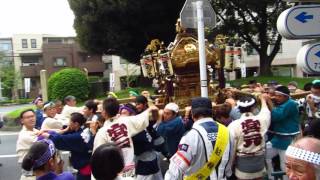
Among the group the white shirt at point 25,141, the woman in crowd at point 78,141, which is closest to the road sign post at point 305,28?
the woman in crowd at point 78,141

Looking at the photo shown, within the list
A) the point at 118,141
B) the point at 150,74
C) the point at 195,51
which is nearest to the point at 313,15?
the point at 118,141

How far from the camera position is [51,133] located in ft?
16.8

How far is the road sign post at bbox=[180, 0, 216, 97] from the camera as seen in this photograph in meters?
5.57

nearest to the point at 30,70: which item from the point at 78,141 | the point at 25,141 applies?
the point at 25,141

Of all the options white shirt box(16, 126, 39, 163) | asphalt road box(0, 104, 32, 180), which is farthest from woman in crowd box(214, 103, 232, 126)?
asphalt road box(0, 104, 32, 180)

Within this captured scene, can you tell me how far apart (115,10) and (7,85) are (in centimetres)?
3330

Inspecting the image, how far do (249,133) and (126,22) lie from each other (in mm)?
14830

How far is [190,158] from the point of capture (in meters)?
3.76

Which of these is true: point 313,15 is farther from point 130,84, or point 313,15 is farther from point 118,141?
point 130,84

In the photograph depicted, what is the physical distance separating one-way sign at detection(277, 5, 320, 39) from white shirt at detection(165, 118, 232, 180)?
1.08 metres

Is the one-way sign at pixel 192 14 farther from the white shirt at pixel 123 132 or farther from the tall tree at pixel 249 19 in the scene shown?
the tall tree at pixel 249 19

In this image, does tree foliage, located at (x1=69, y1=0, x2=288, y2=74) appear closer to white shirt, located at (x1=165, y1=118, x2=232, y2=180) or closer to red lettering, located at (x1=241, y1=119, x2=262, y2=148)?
red lettering, located at (x1=241, y1=119, x2=262, y2=148)

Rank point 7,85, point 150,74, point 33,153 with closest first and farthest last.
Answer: point 33,153 < point 150,74 < point 7,85

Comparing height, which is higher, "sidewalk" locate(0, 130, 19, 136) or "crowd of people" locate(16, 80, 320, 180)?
"crowd of people" locate(16, 80, 320, 180)
